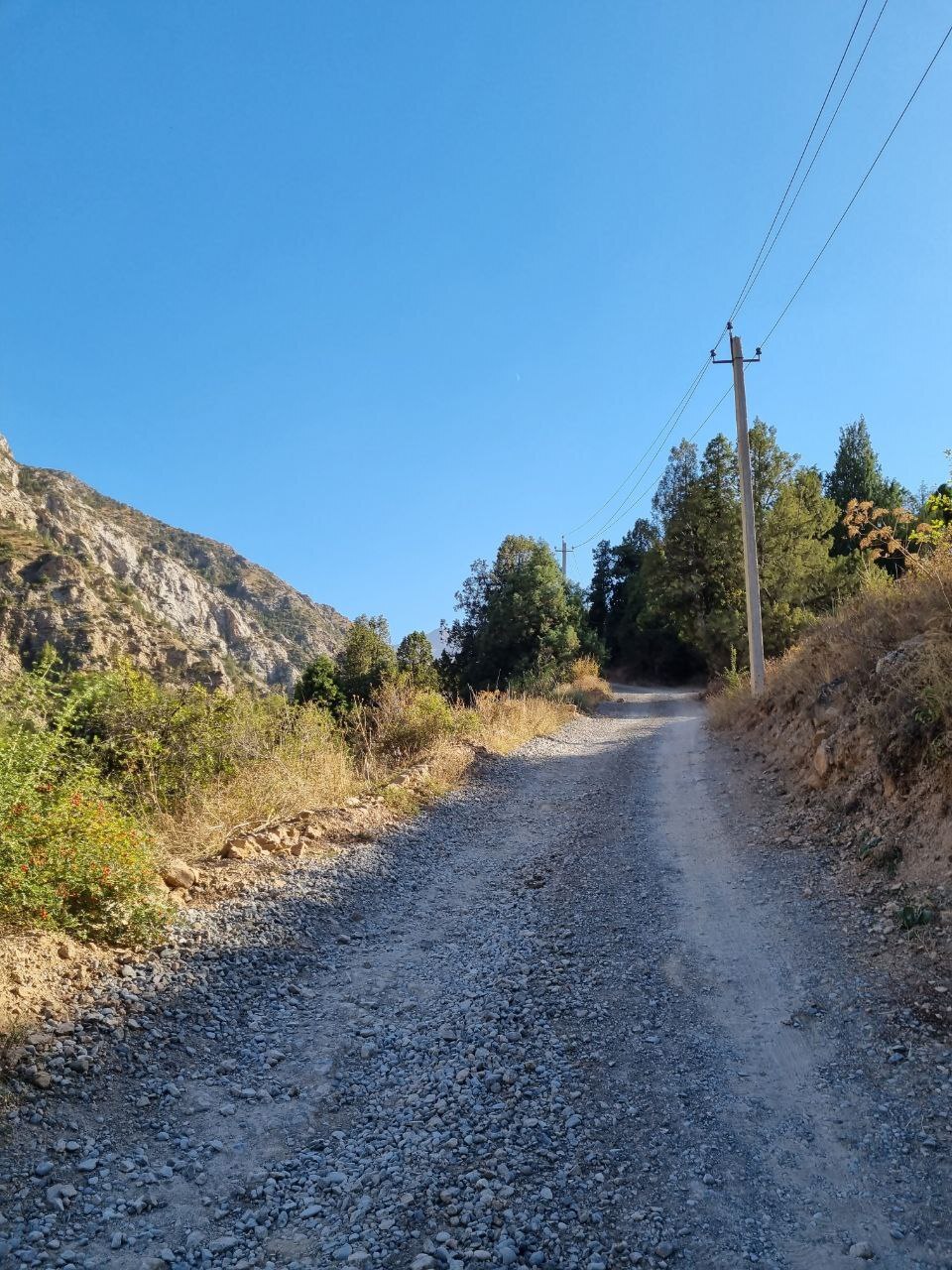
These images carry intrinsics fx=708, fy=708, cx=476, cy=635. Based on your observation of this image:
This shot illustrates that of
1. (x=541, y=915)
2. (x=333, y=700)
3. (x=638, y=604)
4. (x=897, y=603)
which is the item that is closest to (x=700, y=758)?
(x=897, y=603)

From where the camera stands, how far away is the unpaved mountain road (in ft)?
8.04

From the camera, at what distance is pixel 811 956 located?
446cm

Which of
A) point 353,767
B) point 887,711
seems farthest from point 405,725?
point 887,711

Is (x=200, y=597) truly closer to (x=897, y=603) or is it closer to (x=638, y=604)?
(x=638, y=604)

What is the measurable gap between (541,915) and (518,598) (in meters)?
26.7

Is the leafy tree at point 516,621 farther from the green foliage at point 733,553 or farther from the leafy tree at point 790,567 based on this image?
the leafy tree at point 790,567

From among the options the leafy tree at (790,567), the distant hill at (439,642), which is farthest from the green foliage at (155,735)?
the distant hill at (439,642)

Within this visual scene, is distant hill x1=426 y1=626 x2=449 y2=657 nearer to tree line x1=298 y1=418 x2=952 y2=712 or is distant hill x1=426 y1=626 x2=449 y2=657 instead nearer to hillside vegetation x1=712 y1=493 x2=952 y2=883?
tree line x1=298 y1=418 x2=952 y2=712

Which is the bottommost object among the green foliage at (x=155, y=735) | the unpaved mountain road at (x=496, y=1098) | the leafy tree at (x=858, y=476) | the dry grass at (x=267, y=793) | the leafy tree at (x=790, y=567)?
the unpaved mountain road at (x=496, y=1098)

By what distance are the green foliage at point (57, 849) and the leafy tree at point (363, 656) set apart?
21.6 meters

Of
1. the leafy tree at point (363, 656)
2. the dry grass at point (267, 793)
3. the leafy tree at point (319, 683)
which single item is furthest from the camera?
the leafy tree at point (363, 656)

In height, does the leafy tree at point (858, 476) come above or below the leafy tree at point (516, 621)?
above

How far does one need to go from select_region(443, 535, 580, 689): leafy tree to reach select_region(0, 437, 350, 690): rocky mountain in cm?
1096

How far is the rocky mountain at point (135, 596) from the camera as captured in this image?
2891 cm
